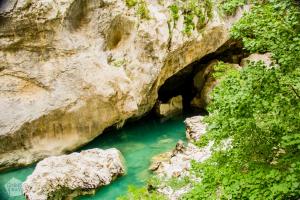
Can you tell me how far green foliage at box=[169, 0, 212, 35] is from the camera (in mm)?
14711

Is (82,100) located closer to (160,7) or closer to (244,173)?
(160,7)

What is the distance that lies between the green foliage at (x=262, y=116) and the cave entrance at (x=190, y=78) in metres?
13.0

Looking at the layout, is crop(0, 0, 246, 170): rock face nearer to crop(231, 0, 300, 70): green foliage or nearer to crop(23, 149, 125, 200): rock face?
crop(23, 149, 125, 200): rock face

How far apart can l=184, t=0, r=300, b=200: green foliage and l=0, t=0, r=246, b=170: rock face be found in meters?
8.98

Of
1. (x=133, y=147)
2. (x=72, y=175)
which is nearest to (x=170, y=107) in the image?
(x=133, y=147)

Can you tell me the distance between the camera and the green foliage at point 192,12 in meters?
14.7

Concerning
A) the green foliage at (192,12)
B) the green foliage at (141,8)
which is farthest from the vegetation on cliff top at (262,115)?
the green foliage at (192,12)

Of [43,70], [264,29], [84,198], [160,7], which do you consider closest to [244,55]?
[160,7]

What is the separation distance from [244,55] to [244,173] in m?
15.2

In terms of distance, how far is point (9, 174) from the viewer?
1312cm

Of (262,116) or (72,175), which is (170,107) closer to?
(72,175)

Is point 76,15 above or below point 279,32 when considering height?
above

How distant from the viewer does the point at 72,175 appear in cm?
1132

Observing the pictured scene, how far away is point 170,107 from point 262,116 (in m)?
13.6
